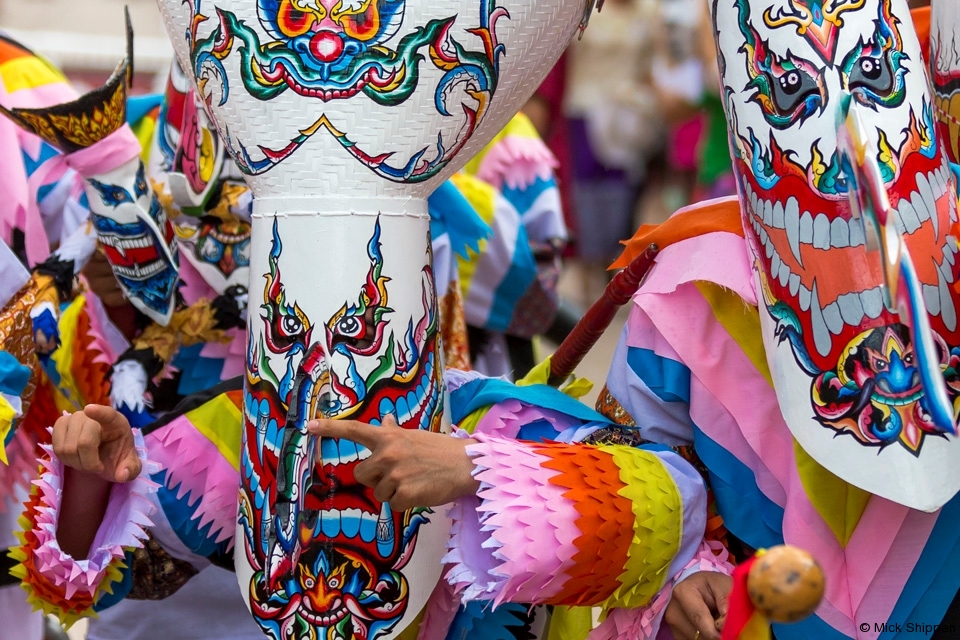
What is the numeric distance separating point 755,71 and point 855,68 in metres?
0.10

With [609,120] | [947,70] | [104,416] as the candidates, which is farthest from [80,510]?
[609,120]

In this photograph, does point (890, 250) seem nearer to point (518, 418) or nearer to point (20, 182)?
point (518, 418)

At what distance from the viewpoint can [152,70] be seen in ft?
22.5

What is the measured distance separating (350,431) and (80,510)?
0.41 m

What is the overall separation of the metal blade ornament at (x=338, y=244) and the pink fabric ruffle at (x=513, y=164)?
1.60 metres

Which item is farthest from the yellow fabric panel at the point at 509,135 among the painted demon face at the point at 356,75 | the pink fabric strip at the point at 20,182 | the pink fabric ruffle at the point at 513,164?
the painted demon face at the point at 356,75

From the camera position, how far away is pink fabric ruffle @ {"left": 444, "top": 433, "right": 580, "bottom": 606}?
4.15 feet

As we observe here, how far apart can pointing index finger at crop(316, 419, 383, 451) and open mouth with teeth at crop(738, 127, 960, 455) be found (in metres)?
0.42

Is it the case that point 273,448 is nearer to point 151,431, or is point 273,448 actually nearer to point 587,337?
point 151,431

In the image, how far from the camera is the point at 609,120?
5.69m

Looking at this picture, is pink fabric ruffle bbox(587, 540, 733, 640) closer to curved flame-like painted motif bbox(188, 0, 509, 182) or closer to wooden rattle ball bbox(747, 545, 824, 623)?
wooden rattle ball bbox(747, 545, 824, 623)

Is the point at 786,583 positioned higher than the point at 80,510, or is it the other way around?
the point at 786,583

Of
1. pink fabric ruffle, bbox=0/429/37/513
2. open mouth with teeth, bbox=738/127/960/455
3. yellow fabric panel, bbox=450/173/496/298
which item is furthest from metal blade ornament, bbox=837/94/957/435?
yellow fabric panel, bbox=450/173/496/298

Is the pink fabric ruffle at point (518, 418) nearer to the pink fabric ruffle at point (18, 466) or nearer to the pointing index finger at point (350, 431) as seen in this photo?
the pointing index finger at point (350, 431)
